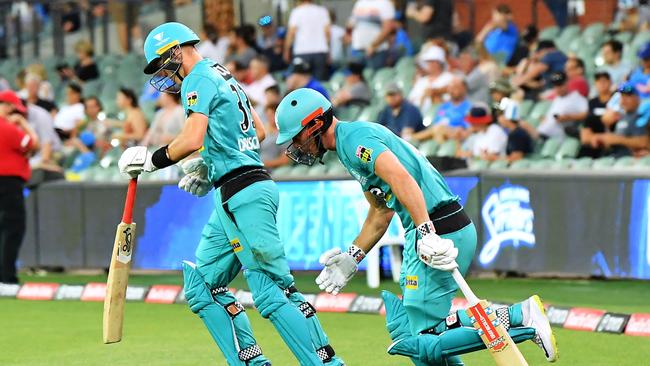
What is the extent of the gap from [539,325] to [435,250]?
806 millimetres

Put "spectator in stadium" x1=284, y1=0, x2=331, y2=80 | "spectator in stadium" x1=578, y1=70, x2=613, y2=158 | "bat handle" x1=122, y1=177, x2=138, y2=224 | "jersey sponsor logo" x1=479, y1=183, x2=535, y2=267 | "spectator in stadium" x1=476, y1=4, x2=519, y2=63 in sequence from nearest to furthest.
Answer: "bat handle" x1=122, y1=177, x2=138, y2=224, "jersey sponsor logo" x1=479, y1=183, x2=535, y2=267, "spectator in stadium" x1=578, y1=70, x2=613, y2=158, "spectator in stadium" x1=476, y1=4, x2=519, y2=63, "spectator in stadium" x1=284, y1=0, x2=331, y2=80

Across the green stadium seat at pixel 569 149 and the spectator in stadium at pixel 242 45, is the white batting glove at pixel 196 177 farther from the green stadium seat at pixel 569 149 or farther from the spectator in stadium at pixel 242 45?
the spectator in stadium at pixel 242 45

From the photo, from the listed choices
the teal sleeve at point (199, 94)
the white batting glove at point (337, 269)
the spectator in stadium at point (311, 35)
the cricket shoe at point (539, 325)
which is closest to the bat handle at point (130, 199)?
the teal sleeve at point (199, 94)

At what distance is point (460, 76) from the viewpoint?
1705cm

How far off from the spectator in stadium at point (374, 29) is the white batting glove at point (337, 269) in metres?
11.5

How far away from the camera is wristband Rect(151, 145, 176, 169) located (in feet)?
26.0

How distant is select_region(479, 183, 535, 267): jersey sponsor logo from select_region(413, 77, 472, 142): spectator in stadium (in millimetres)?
2259

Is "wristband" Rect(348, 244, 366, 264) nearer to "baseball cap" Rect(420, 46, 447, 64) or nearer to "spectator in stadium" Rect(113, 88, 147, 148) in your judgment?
"baseball cap" Rect(420, 46, 447, 64)

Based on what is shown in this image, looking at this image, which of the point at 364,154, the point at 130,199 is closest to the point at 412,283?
the point at 364,154

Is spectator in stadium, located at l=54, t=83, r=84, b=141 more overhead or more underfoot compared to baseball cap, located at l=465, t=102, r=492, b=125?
more underfoot

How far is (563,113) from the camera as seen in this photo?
51.7 feet

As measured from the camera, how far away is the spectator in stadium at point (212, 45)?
20.5 metres

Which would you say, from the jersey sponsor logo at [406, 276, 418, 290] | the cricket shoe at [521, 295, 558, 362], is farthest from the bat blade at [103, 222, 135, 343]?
the cricket shoe at [521, 295, 558, 362]

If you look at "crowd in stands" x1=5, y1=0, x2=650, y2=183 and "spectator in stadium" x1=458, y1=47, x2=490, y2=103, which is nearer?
"crowd in stands" x1=5, y1=0, x2=650, y2=183
